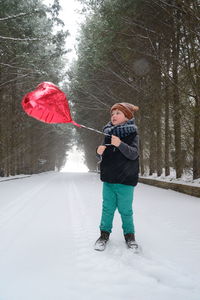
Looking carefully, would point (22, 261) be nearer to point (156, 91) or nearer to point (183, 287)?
point (183, 287)

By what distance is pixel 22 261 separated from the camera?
2826 millimetres

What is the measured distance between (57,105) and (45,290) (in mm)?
1851

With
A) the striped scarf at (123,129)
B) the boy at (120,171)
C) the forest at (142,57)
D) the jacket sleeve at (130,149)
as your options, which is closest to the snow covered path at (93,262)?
the boy at (120,171)

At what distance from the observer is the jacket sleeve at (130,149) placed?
3135 millimetres

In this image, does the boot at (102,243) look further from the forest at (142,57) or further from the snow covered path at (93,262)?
the forest at (142,57)

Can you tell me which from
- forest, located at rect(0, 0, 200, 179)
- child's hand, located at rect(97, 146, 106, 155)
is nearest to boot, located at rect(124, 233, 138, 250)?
child's hand, located at rect(97, 146, 106, 155)

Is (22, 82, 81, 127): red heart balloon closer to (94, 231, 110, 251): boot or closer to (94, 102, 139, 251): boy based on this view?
(94, 102, 139, 251): boy

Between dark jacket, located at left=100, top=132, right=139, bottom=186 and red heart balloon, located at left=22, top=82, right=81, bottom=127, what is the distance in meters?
0.65

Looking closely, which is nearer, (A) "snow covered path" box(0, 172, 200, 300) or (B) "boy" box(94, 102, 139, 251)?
(A) "snow covered path" box(0, 172, 200, 300)

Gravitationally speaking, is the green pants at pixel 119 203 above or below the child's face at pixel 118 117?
below

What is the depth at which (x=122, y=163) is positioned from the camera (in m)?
3.31

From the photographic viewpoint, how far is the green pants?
10.9 feet

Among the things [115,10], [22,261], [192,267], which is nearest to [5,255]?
[22,261]

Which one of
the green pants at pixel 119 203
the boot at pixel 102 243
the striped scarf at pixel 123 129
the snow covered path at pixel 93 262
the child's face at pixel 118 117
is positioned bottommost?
the snow covered path at pixel 93 262
